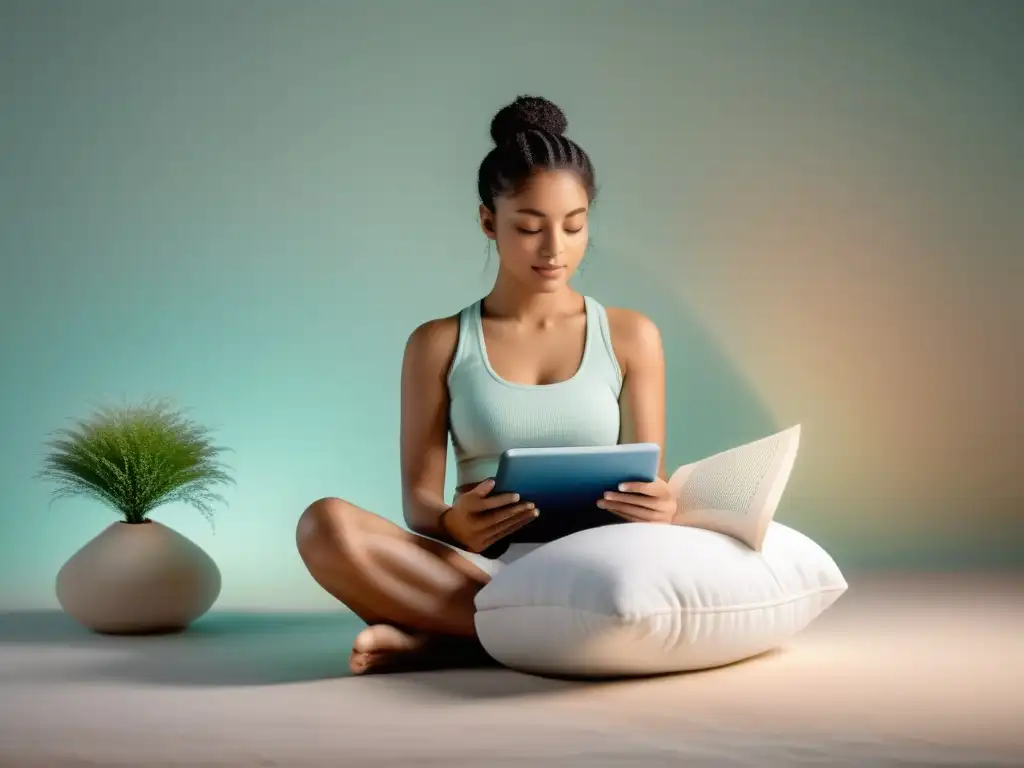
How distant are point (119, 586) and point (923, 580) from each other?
7.61 ft

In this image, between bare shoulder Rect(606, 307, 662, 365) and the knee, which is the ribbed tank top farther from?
the knee

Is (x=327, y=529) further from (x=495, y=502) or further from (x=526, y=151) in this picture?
(x=526, y=151)

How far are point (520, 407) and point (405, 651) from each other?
0.59 meters

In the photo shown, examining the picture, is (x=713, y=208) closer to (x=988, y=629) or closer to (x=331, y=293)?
(x=331, y=293)

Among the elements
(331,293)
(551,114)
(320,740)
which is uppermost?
(331,293)

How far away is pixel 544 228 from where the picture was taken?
316cm

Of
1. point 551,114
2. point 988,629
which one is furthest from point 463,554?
point 988,629

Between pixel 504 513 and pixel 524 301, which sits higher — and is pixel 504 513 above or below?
below

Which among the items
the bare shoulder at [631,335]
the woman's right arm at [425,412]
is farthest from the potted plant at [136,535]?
the bare shoulder at [631,335]

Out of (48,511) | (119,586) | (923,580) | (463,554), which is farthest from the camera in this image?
(48,511)

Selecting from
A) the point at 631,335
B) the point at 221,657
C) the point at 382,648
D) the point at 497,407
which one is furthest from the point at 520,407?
the point at 221,657

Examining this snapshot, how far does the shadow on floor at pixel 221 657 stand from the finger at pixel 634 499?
0.37 metres

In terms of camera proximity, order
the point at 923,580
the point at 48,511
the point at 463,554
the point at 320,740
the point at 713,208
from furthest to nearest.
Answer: the point at 713,208 < the point at 48,511 < the point at 923,580 < the point at 463,554 < the point at 320,740

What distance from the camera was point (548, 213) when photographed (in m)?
3.15
